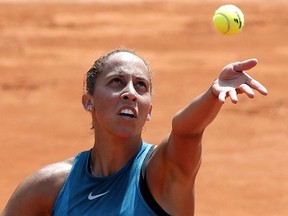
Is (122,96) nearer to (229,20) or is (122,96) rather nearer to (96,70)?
(96,70)

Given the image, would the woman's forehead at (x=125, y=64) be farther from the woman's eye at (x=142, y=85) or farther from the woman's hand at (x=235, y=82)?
the woman's hand at (x=235, y=82)

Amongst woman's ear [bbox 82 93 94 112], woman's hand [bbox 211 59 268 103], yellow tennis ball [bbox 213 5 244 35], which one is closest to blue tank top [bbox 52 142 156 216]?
woman's ear [bbox 82 93 94 112]

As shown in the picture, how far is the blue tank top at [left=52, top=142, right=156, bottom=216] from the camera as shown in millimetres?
3693

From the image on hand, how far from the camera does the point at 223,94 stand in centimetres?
337

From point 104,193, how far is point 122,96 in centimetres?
42

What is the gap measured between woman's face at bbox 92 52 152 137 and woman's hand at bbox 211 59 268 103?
1.54 feet

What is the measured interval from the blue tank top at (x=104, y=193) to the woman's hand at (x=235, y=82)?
57 cm

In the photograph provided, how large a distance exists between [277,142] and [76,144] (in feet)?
9.06

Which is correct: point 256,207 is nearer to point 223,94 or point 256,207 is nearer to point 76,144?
point 76,144

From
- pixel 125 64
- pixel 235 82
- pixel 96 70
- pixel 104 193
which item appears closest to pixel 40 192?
pixel 104 193

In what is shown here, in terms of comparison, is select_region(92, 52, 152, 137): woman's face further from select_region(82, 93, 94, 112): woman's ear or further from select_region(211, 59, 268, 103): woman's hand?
select_region(211, 59, 268, 103): woman's hand

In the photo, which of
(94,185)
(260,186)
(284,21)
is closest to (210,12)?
(284,21)

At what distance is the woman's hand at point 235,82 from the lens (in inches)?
132

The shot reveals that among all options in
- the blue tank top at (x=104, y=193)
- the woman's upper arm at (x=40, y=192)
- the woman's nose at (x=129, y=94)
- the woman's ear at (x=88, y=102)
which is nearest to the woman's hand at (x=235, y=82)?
the woman's nose at (x=129, y=94)
